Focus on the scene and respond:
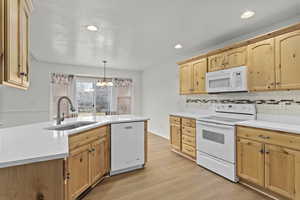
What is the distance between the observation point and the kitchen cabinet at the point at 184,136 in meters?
3.16

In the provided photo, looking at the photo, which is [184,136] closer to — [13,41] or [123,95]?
[13,41]

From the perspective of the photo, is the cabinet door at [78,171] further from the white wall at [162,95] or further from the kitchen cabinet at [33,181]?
the white wall at [162,95]

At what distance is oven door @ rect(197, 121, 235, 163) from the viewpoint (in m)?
2.40

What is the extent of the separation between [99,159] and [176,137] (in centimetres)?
189

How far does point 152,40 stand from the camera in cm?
317

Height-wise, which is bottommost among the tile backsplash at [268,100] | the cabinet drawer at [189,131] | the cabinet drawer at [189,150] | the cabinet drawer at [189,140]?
the cabinet drawer at [189,150]

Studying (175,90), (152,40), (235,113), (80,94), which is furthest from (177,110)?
(80,94)

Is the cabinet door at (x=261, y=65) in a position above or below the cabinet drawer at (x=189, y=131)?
above

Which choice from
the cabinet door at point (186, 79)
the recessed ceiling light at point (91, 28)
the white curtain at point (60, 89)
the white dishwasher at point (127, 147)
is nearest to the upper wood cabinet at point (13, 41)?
the recessed ceiling light at point (91, 28)

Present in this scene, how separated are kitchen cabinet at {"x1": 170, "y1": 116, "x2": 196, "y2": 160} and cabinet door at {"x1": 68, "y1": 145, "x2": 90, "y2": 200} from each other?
6.68 feet

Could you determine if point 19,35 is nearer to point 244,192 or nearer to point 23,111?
point 244,192

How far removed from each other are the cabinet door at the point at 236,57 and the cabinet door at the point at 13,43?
296cm

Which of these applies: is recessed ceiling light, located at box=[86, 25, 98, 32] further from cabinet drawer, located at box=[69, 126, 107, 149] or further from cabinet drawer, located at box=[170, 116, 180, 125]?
cabinet drawer, located at box=[170, 116, 180, 125]

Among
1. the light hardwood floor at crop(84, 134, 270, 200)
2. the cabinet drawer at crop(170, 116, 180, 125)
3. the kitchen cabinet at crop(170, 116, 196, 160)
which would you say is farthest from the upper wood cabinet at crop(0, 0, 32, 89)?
the cabinet drawer at crop(170, 116, 180, 125)
